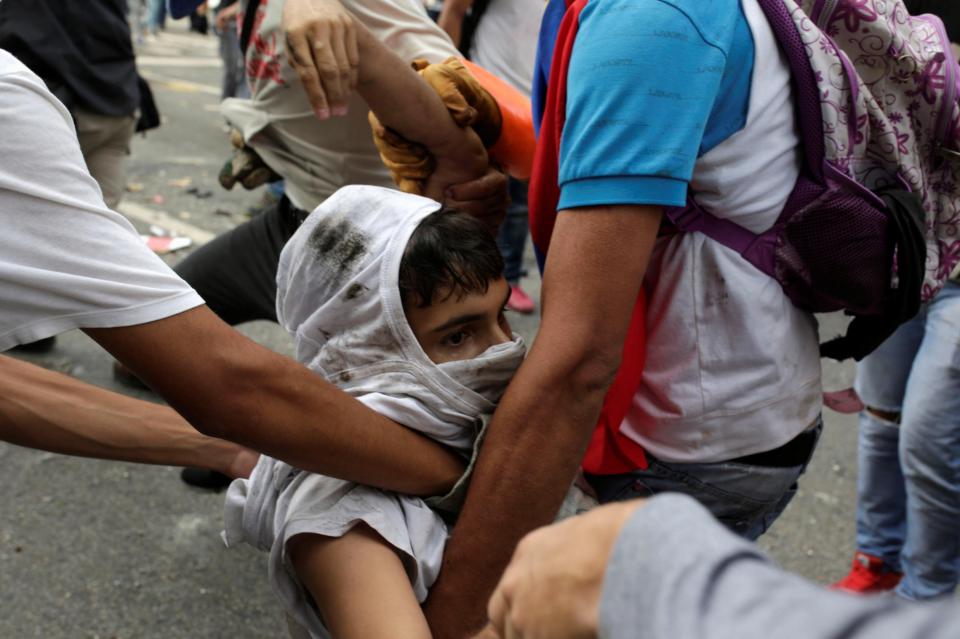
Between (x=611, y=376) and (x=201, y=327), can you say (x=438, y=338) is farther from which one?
(x=201, y=327)

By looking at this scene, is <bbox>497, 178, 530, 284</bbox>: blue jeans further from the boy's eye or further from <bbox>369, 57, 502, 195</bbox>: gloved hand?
the boy's eye

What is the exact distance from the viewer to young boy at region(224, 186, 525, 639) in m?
1.25

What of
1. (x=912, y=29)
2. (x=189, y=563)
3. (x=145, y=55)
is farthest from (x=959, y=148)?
(x=145, y=55)

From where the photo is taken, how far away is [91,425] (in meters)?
1.59

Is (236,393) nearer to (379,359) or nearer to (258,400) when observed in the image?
(258,400)

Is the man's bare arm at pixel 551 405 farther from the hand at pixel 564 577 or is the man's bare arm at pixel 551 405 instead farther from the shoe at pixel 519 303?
the shoe at pixel 519 303

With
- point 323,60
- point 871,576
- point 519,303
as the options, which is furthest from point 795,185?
point 519,303

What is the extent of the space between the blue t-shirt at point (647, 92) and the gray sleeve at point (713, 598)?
0.64 metres

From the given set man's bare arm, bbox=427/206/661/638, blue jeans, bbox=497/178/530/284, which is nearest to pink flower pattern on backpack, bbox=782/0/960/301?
man's bare arm, bbox=427/206/661/638

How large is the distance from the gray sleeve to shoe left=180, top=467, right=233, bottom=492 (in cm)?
250

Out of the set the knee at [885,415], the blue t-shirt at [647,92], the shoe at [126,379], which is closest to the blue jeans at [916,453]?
the knee at [885,415]

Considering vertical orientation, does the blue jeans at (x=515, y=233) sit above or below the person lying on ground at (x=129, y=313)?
below

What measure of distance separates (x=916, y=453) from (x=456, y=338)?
5.32 ft

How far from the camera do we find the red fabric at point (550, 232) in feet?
4.38
